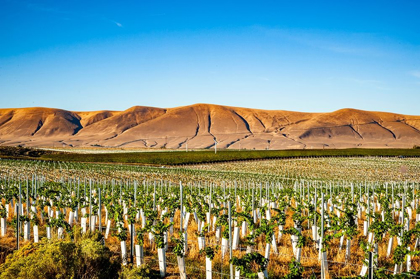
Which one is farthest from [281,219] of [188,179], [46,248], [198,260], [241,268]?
[188,179]

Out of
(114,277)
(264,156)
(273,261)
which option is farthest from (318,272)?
(264,156)

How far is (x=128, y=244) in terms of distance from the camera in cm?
1198

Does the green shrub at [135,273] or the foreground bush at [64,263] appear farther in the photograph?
the foreground bush at [64,263]

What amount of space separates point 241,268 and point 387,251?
573 centimetres

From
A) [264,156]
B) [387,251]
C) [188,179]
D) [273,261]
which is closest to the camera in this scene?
[273,261]

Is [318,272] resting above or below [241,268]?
below

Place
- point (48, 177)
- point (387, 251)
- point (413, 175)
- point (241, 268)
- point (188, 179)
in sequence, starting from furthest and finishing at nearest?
point (413, 175) < point (188, 179) < point (48, 177) < point (387, 251) < point (241, 268)

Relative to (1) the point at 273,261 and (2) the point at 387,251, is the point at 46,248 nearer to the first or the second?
(1) the point at 273,261

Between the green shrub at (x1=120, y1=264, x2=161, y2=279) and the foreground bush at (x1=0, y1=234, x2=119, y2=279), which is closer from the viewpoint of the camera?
the green shrub at (x1=120, y1=264, x2=161, y2=279)

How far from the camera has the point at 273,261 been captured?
10.2 m

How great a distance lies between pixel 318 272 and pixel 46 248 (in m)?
6.44

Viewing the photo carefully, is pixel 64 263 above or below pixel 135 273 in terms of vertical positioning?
above

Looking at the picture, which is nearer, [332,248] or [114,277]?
[114,277]

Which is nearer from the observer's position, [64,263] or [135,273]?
[135,273]
